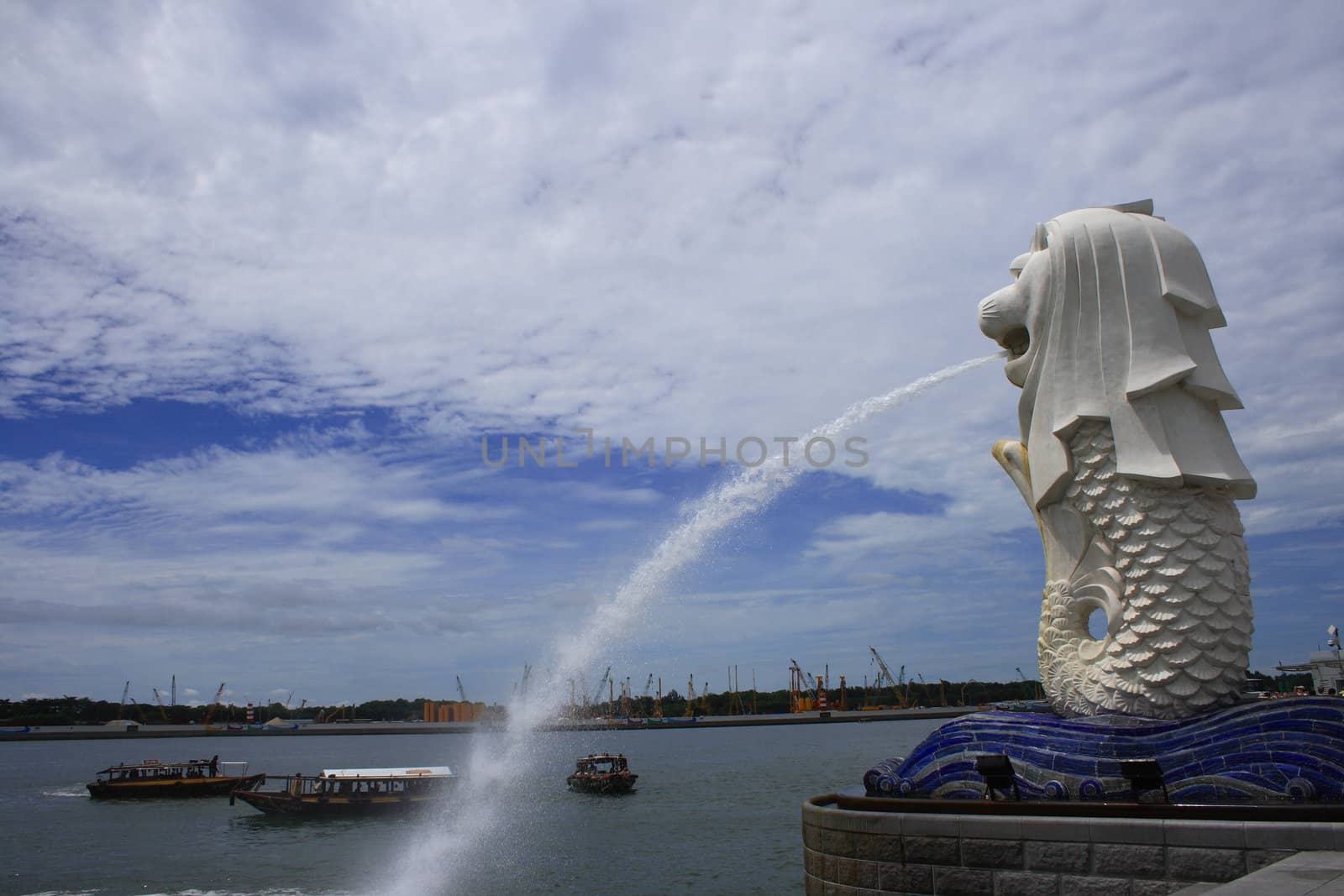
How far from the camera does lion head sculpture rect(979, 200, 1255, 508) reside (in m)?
11.2

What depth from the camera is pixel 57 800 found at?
39969 millimetres

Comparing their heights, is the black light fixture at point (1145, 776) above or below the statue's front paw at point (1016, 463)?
below

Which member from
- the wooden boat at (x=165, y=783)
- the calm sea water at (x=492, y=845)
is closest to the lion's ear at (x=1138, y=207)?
the calm sea water at (x=492, y=845)

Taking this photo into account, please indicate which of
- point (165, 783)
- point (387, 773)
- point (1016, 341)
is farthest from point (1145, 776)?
point (165, 783)

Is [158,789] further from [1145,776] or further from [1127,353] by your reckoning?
[1127,353]

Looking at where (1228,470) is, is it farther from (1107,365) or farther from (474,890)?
(474,890)

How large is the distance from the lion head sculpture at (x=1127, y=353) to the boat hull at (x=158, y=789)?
37.1m

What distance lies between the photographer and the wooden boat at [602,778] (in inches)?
1334

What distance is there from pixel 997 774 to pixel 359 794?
2622cm

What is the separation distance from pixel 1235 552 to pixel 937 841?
493 centimetres

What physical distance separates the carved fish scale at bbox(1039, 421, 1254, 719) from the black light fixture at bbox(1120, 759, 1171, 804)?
1.50m

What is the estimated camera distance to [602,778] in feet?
112

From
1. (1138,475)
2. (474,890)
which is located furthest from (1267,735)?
(474,890)

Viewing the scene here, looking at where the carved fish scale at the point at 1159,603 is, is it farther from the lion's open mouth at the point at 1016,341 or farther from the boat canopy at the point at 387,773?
the boat canopy at the point at 387,773
